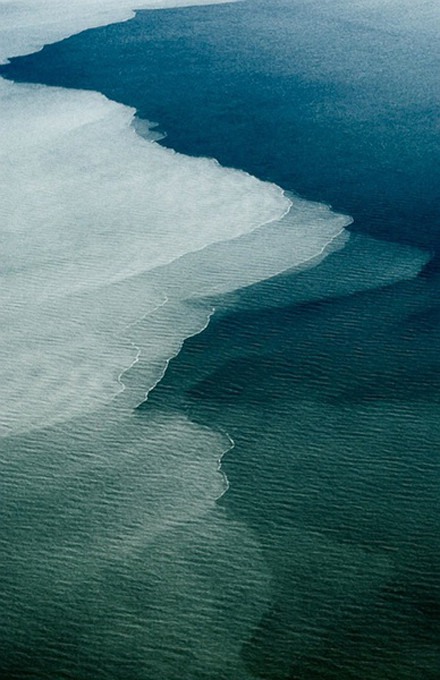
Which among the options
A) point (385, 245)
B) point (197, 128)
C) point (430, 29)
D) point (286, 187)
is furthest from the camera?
point (430, 29)

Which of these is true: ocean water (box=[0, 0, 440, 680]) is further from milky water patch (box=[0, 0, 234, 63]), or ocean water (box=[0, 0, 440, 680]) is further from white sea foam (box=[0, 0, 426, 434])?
milky water patch (box=[0, 0, 234, 63])

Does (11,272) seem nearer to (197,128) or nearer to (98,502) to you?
(98,502)

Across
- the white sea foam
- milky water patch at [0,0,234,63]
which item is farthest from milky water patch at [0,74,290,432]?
milky water patch at [0,0,234,63]

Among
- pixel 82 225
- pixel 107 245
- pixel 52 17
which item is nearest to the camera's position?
pixel 107 245

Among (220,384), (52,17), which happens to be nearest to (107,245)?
(220,384)

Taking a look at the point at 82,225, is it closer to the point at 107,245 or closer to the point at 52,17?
the point at 107,245

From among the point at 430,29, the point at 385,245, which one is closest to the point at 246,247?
the point at 385,245

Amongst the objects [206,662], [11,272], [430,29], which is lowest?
[206,662]

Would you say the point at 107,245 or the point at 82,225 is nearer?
the point at 107,245
